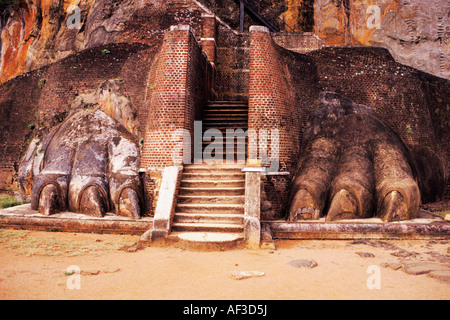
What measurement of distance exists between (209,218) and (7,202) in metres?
6.73

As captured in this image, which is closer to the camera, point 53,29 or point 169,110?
point 169,110

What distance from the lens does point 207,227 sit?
6293 mm

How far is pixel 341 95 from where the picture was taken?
31.9ft

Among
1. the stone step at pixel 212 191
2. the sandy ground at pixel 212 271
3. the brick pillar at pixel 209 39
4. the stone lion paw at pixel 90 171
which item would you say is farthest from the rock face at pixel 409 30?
the stone lion paw at pixel 90 171

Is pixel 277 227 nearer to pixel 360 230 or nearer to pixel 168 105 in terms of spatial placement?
pixel 360 230

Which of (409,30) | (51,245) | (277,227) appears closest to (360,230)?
(277,227)

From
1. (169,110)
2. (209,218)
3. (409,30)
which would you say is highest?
(409,30)

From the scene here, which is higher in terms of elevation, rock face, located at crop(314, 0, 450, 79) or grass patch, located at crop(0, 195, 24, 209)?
rock face, located at crop(314, 0, 450, 79)

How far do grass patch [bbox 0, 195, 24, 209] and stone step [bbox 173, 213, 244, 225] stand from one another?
5.80 m

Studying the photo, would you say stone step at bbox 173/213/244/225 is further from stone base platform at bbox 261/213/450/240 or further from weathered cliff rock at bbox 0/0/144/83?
weathered cliff rock at bbox 0/0/144/83

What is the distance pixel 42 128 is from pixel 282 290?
975 cm

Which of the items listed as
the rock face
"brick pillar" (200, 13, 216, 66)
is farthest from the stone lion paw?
A: the rock face

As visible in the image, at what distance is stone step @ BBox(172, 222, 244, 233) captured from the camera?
246 inches
